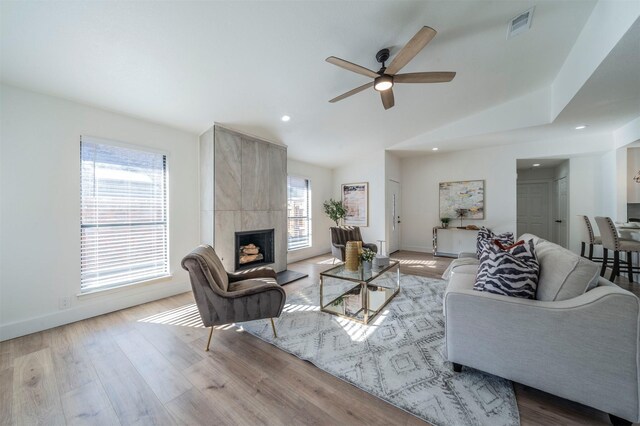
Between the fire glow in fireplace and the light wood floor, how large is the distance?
5.12 ft

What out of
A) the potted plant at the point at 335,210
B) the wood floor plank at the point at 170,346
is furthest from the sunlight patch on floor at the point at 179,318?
the potted plant at the point at 335,210

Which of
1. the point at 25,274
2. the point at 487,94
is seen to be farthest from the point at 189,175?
the point at 487,94

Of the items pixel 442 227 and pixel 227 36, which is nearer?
pixel 227 36

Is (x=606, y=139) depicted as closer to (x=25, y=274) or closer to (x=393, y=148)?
(x=393, y=148)

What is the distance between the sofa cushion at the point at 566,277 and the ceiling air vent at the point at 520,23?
7.39 feet

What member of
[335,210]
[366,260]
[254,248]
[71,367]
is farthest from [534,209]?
[71,367]

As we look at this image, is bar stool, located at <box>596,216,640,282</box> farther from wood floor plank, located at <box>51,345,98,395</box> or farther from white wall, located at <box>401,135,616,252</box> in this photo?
wood floor plank, located at <box>51,345,98,395</box>

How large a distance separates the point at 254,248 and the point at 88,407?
9.10 feet

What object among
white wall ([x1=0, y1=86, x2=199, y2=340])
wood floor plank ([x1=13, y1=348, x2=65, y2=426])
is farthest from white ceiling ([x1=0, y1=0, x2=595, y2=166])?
wood floor plank ([x1=13, y1=348, x2=65, y2=426])

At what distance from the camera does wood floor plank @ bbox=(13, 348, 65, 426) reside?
1433 millimetres

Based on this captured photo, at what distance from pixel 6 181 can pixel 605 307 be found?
4.75 m

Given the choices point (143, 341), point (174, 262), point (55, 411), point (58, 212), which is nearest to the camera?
point (55, 411)

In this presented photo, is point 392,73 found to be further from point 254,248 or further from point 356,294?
point 254,248

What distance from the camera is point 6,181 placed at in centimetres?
224
